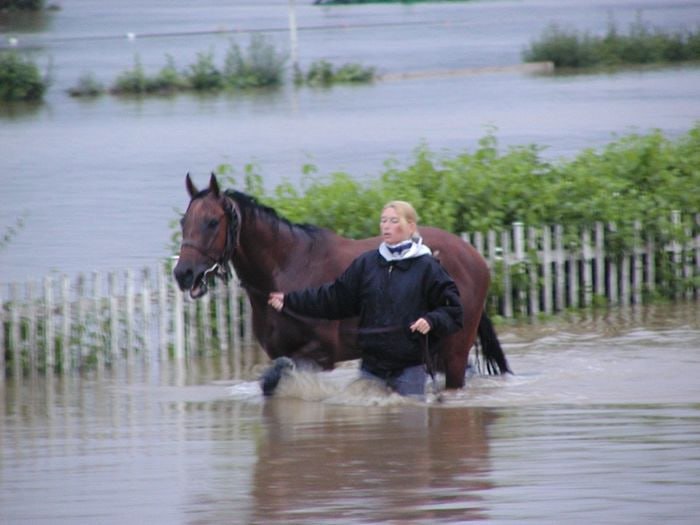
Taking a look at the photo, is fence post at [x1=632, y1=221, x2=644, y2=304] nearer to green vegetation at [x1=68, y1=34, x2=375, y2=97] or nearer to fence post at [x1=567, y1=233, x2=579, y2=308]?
fence post at [x1=567, y1=233, x2=579, y2=308]

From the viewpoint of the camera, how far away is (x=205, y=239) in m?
10.0

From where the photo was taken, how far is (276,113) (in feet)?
157

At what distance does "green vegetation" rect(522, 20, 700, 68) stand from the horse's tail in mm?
51835

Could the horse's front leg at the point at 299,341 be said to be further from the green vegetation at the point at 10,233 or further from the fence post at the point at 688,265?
the fence post at the point at 688,265

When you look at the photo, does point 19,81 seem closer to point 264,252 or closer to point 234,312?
point 234,312

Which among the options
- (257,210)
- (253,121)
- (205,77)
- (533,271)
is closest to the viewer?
(257,210)

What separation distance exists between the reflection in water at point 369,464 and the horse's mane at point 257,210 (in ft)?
4.13

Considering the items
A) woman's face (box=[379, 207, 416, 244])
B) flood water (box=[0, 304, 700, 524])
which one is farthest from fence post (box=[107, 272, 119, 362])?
woman's face (box=[379, 207, 416, 244])

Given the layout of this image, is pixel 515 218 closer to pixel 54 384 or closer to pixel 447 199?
pixel 447 199

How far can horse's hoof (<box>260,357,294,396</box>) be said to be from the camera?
34.6 ft

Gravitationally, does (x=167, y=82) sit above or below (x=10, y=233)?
above

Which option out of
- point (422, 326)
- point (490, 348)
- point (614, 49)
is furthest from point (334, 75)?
point (422, 326)

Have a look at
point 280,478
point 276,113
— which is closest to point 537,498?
point 280,478

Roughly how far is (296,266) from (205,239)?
799 millimetres
